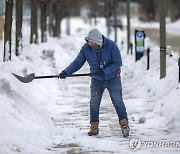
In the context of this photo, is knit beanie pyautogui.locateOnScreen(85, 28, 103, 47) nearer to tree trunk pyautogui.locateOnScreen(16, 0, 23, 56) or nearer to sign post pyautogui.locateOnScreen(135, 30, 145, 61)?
tree trunk pyautogui.locateOnScreen(16, 0, 23, 56)

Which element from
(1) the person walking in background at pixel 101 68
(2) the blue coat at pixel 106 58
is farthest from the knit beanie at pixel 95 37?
(2) the blue coat at pixel 106 58

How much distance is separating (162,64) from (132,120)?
410cm

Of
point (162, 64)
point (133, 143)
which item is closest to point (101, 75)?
point (133, 143)

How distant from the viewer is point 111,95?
7.51 metres

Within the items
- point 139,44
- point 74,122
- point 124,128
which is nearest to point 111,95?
point 124,128

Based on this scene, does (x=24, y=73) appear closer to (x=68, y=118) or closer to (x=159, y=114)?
(x=68, y=118)

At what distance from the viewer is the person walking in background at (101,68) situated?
725cm

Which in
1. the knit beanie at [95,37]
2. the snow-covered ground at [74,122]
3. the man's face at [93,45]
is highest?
the knit beanie at [95,37]

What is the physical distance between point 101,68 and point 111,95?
49 centimetres

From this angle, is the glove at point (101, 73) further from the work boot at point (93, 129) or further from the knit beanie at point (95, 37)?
the work boot at point (93, 129)

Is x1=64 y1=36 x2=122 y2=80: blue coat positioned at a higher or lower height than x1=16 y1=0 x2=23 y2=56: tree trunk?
lower

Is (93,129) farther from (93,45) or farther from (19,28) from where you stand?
(19,28)

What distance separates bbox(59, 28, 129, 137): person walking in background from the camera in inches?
285

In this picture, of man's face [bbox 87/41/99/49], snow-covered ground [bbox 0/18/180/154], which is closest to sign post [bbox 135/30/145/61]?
snow-covered ground [bbox 0/18/180/154]
